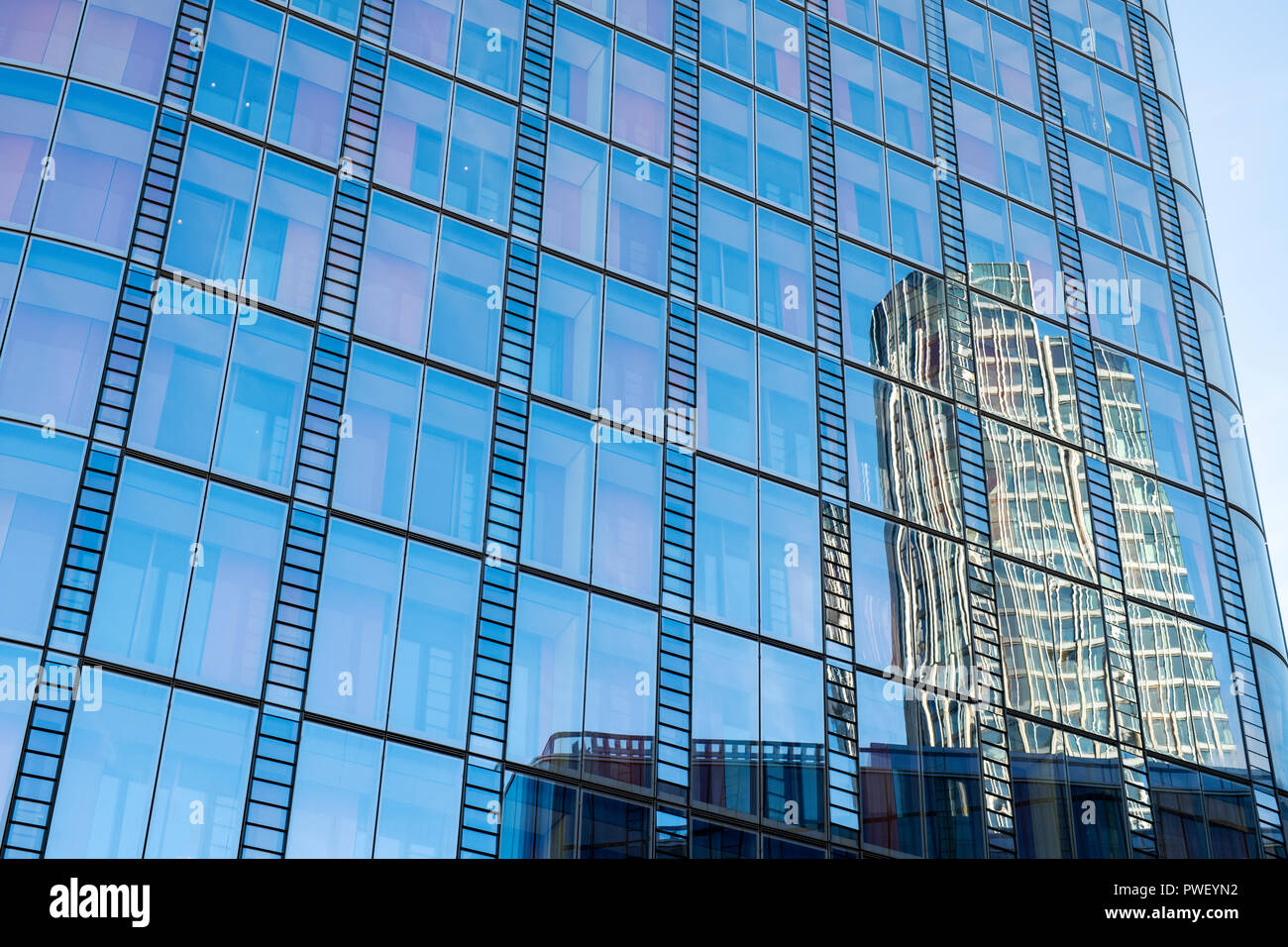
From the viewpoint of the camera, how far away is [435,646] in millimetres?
22922

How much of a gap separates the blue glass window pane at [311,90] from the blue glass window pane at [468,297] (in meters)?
2.53

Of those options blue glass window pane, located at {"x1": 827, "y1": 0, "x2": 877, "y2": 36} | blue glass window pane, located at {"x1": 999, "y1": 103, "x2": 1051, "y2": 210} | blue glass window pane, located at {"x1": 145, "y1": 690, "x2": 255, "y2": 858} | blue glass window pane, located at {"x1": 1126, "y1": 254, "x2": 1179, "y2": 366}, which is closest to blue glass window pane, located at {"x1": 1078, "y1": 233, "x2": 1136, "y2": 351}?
blue glass window pane, located at {"x1": 1126, "y1": 254, "x2": 1179, "y2": 366}

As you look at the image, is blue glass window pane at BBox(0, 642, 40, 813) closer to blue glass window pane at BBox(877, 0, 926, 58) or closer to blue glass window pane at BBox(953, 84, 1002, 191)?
blue glass window pane at BBox(953, 84, 1002, 191)

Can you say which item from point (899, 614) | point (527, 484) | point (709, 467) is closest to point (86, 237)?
point (527, 484)

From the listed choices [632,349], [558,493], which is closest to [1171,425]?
[632,349]

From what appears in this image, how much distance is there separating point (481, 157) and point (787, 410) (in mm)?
7295

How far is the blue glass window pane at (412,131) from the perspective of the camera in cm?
2688

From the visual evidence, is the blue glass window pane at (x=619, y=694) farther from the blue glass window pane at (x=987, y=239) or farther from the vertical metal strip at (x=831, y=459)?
the blue glass window pane at (x=987, y=239)

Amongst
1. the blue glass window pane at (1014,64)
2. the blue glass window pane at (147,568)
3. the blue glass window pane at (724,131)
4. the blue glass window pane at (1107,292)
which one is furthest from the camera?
the blue glass window pane at (1014,64)

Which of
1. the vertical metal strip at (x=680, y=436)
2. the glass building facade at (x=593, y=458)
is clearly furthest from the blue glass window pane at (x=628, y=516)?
the vertical metal strip at (x=680, y=436)

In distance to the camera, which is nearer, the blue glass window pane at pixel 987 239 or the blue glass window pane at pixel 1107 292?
the blue glass window pane at pixel 987 239

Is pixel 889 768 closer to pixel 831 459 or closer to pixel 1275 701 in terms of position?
pixel 831 459

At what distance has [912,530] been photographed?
29.0 meters

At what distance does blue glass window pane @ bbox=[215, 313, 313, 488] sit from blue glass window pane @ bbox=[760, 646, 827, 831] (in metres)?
8.75
